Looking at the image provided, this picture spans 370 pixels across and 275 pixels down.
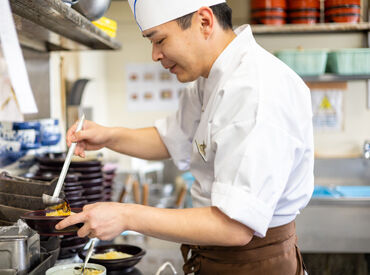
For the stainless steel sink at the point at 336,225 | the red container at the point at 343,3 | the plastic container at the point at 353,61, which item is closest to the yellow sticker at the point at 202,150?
the stainless steel sink at the point at 336,225

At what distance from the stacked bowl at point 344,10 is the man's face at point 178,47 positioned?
2.99m

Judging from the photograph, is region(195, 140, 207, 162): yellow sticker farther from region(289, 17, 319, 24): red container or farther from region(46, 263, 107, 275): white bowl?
region(289, 17, 319, 24): red container

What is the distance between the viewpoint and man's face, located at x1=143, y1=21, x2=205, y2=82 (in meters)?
1.50

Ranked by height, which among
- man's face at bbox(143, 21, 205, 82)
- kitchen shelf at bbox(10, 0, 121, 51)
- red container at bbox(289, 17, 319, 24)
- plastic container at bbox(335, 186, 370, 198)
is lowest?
plastic container at bbox(335, 186, 370, 198)

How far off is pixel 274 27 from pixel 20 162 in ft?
8.91

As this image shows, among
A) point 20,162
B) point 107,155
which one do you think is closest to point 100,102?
point 107,155

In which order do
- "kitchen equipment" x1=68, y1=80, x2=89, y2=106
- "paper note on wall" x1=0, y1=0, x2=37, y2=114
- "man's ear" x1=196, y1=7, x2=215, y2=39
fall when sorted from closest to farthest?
"paper note on wall" x1=0, y1=0, x2=37, y2=114 → "man's ear" x1=196, y1=7, x2=215, y2=39 → "kitchen equipment" x1=68, y1=80, x2=89, y2=106

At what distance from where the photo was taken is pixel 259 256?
1530mm

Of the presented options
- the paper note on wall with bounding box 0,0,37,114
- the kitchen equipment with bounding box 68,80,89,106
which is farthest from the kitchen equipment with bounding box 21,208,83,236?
the kitchen equipment with bounding box 68,80,89,106

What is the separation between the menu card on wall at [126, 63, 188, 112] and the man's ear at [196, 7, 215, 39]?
15.7ft

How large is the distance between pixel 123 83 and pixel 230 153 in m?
5.19

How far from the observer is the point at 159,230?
1.24 m

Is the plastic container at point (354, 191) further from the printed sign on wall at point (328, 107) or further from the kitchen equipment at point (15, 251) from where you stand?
the kitchen equipment at point (15, 251)

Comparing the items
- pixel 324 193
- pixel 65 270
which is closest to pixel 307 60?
pixel 324 193
